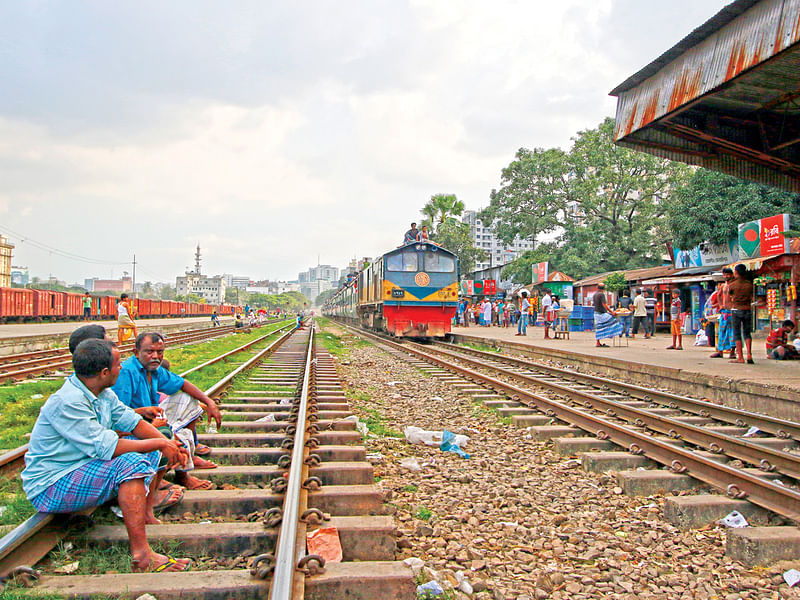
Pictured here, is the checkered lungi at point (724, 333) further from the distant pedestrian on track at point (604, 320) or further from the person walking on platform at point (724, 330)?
the distant pedestrian on track at point (604, 320)

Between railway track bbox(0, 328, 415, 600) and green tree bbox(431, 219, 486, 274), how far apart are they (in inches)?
1452

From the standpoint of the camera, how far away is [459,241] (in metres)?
42.1

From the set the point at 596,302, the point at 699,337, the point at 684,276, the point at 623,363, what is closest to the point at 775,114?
the point at 623,363

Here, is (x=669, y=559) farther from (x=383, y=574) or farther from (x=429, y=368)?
(x=429, y=368)

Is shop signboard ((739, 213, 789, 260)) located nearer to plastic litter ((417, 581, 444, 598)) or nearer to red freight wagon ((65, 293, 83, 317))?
plastic litter ((417, 581, 444, 598))

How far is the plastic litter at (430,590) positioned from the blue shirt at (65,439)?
1.71 m

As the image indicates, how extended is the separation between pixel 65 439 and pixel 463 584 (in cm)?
217

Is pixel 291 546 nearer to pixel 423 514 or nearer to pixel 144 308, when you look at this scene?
pixel 423 514

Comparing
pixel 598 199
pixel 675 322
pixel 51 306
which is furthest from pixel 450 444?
pixel 51 306

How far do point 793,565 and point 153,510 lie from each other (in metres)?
3.52

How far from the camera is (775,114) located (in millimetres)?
8469

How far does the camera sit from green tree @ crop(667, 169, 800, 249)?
20.5 meters

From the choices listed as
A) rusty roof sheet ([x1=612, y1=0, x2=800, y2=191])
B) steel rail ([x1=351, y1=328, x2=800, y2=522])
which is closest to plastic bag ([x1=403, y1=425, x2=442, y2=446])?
steel rail ([x1=351, y1=328, x2=800, y2=522])

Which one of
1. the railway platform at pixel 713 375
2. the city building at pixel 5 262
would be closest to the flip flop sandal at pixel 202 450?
the railway platform at pixel 713 375
